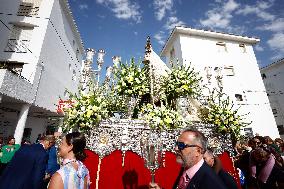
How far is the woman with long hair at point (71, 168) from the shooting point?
241cm

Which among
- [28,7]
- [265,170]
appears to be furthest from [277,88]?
[28,7]

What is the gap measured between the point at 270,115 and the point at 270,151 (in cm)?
1752

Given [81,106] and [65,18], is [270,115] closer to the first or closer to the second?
[81,106]

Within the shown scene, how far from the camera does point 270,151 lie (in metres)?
4.62

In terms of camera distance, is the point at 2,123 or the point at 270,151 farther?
the point at 2,123

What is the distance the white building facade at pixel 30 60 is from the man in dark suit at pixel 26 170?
32.4 ft

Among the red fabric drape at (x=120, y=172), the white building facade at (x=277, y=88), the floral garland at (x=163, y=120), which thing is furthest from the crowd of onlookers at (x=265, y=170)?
the white building facade at (x=277, y=88)

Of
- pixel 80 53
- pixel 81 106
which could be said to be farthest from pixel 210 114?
pixel 80 53

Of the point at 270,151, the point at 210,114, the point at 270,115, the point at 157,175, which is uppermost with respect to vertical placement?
the point at 270,115

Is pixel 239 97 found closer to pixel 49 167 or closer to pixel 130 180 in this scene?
pixel 130 180

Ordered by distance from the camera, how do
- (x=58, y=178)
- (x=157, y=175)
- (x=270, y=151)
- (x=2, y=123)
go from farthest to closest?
(x=2, y=123) < (x=157, y=175) < (x=270, y=151) < (x=58, y=178)

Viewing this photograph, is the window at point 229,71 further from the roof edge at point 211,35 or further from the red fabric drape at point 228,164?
the red fabric drape at point 228,164

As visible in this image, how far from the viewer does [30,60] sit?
1550 centimetres

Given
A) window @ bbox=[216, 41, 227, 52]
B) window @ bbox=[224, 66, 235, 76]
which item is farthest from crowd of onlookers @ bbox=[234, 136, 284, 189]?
window @ bbox=[216, 41, 227, 52]
